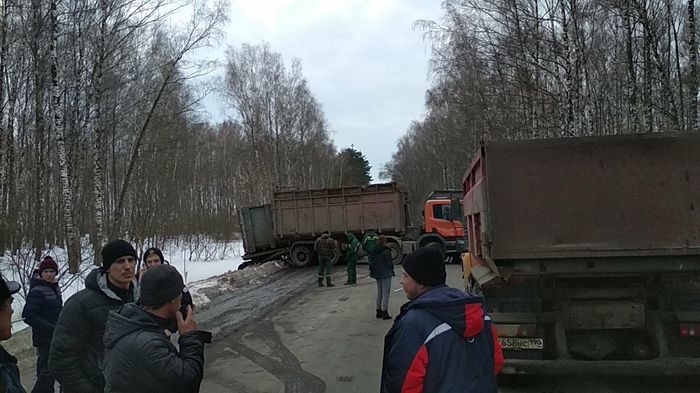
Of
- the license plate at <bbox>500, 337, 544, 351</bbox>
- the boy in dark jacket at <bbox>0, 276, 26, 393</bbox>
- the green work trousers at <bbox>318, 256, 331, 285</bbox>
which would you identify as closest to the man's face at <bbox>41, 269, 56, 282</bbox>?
the boy in dark jacket at <bbox>0, 276, 26, 393</bbox>

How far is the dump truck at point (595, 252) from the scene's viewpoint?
16.9 feet

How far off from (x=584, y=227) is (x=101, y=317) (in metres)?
4.14

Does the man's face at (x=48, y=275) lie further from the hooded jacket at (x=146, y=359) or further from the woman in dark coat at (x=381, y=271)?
the woman in dark coat at (x=381, y=271)

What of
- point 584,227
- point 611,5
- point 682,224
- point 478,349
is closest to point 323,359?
point 584,227

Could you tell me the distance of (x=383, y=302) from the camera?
10.7 metres

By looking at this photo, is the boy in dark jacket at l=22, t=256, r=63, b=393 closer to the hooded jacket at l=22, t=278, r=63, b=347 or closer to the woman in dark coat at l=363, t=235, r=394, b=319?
the hooded jacket at l=22, t=278, r=63, b=347

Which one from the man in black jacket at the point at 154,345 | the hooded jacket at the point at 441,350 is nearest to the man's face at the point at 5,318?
the man in black jacket at the point at 154,345

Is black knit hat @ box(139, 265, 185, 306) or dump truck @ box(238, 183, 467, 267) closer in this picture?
black knit hat @ box(139, 265, 185, 306)

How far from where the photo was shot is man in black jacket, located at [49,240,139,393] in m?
3.20

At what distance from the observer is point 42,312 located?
5.08 m

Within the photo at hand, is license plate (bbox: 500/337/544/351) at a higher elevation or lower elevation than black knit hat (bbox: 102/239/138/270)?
lower

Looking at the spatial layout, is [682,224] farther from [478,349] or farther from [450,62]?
[450,62]

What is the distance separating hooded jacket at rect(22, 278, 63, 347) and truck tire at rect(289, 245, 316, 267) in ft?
60.5

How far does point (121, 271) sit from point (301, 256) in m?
20.3
